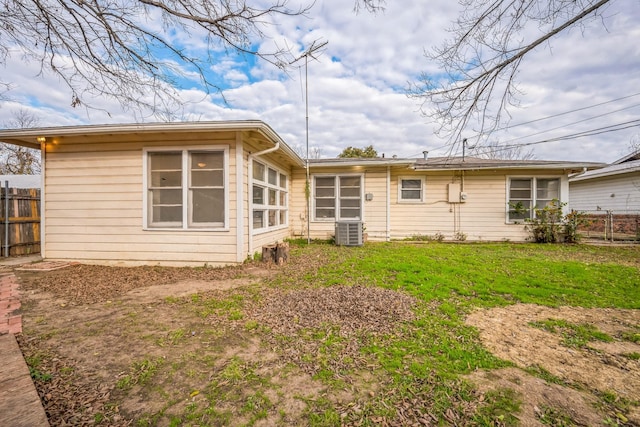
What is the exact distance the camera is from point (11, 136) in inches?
218

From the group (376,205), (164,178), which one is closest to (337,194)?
(376,205)

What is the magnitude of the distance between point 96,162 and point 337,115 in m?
11.4

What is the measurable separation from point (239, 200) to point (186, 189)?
3.92ft

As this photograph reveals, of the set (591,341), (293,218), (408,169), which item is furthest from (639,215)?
(293,218)

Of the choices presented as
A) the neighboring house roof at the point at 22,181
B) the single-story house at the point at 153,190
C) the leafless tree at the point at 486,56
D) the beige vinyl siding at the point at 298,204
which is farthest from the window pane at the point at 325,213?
the neighboring house roof at the point at 22,181

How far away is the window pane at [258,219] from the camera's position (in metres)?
6.35

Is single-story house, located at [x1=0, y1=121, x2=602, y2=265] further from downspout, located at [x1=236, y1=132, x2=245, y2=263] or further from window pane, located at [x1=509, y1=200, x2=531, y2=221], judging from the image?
window pane, located at [x1=509, y1=200, x2=531, y2=221]

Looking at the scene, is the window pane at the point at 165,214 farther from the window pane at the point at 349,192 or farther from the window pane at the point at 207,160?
the window pane at the point at 349,192

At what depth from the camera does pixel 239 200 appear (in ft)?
17.8

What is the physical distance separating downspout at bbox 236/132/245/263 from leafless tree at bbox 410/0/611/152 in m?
3.40

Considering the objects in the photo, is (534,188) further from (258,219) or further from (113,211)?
(113,211)

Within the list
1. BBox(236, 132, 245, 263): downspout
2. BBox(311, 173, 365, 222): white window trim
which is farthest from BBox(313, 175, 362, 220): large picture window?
BBox(236, 132, 245, 263): downspout

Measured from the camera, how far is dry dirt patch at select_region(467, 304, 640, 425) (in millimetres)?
1736

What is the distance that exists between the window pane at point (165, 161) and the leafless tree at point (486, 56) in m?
4.84
